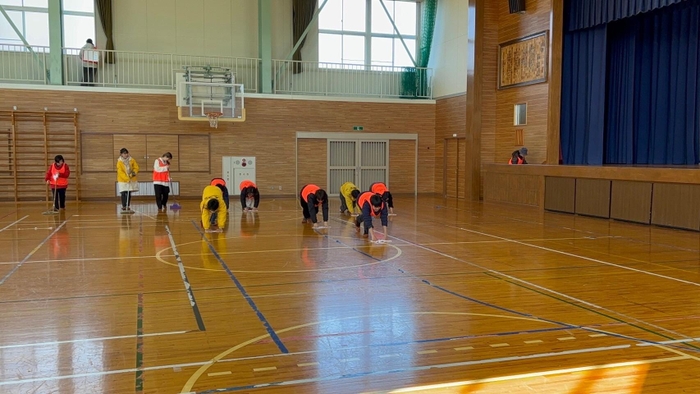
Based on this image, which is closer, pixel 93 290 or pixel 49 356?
pixel 49 356

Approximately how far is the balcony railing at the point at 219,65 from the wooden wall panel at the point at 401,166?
6.54 feet

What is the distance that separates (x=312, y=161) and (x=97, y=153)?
24.6ft

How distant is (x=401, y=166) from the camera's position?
23359 millimetres

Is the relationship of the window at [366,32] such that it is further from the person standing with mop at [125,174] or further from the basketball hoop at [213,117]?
the person standing with mop at [125,174]

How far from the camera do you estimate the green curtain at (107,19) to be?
2016 cm

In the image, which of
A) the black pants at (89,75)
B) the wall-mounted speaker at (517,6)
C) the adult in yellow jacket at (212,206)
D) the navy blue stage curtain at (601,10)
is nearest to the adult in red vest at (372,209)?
the adult in yellow jacket at (212,206)

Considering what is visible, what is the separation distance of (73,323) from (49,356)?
940 mm

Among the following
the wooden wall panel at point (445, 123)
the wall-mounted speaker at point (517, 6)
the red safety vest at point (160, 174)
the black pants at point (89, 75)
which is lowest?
the red safety vest at point (160, 174)

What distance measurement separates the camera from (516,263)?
848cm

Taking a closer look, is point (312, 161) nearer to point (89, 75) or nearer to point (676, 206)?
point (89, 75)

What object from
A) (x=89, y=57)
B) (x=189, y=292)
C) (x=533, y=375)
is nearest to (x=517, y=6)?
(x=89, y=57)

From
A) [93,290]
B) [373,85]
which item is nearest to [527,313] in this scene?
[93,290]

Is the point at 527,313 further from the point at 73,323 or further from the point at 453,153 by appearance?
the point at 453,153

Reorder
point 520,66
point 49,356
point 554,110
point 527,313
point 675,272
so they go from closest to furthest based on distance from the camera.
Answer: point 49,356 < point 527,313 < point 675,272 < point 554,110 < point 520,66
